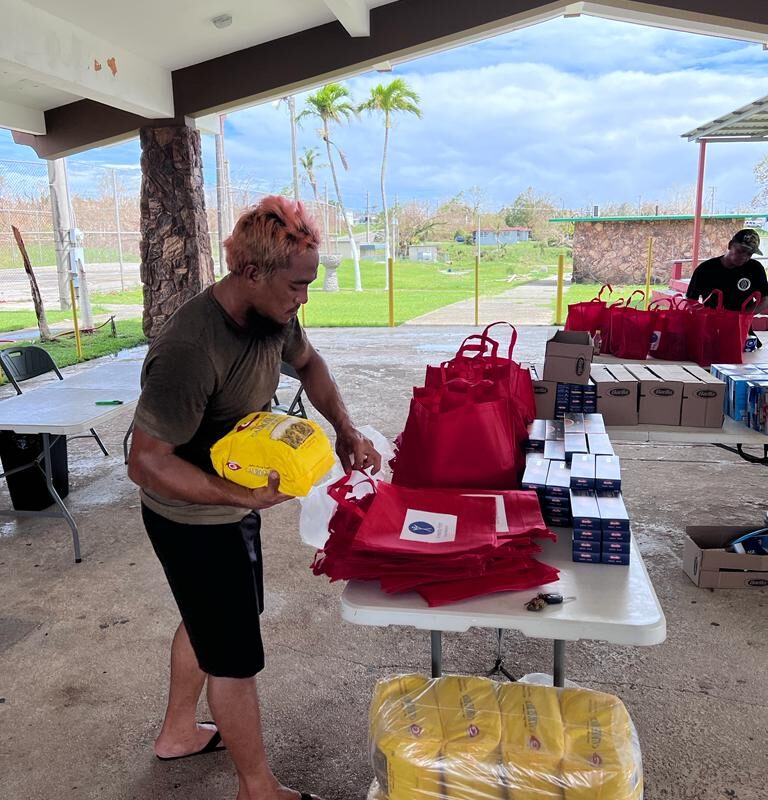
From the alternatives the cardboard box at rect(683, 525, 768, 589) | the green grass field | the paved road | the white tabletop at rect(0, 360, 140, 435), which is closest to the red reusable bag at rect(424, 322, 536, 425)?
the cardboard box at rect(683, 525, 768, 589)

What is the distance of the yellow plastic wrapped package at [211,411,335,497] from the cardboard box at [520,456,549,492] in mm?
588

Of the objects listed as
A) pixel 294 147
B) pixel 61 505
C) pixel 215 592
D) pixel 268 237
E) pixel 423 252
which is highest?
pixel 294 147

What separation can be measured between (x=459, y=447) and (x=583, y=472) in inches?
13.0

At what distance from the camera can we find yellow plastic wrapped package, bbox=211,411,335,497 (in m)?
1.34

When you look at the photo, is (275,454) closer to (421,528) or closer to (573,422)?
(421,528)

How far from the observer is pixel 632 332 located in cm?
381

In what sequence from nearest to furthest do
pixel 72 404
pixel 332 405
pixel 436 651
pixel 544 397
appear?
pixel 436 651
pixel 332 405
pixel 544 397
pixel 72 404

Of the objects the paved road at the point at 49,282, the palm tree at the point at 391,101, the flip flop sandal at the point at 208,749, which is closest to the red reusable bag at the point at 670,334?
the flip flop sandal at the point at 208,749

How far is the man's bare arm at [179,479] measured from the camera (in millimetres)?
1420

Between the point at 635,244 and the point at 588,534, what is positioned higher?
the point at 635,244

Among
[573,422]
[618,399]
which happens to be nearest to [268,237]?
[573,422]

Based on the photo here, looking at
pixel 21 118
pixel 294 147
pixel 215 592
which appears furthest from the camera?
pixel 294 147

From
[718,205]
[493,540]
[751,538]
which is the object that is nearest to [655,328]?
[751,538]

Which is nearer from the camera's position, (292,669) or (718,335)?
(292,669)
